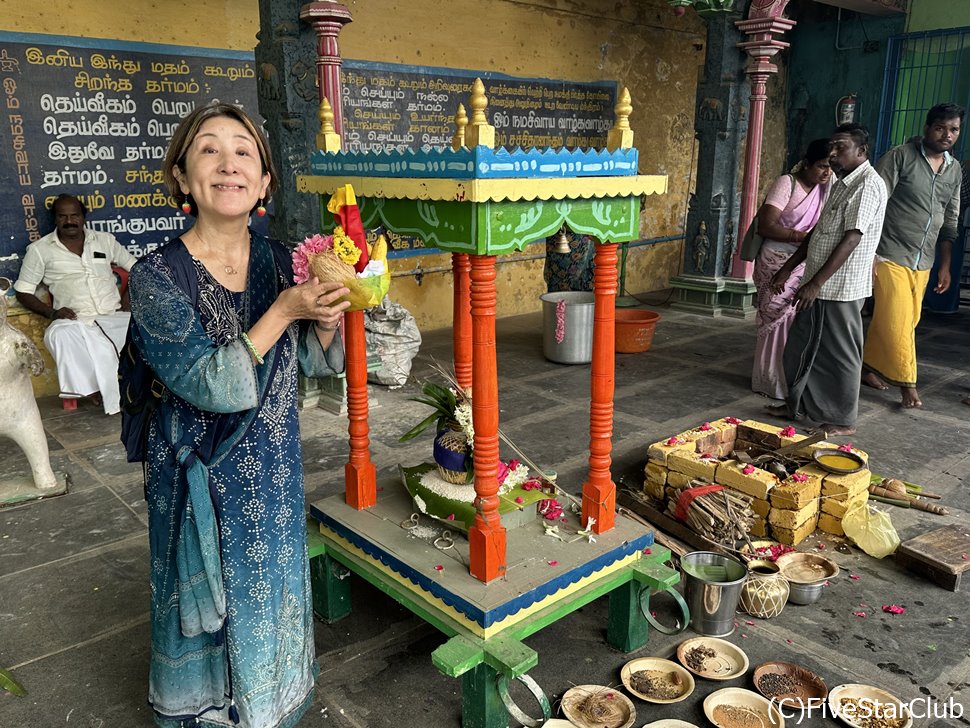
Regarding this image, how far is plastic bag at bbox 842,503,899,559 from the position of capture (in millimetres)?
3498

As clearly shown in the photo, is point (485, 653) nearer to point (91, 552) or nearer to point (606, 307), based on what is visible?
point (606, 307)

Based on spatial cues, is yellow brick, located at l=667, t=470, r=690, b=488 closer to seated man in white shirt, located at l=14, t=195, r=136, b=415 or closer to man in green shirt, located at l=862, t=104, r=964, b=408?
man in green shirt, located at l=862, t=104, r=964, b=408

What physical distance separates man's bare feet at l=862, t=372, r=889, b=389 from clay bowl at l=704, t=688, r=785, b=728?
420 centimetres

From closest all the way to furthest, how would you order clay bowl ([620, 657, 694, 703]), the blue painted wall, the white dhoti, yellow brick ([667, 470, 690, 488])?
1. clay bowl ([620, 657, 694, 703])
2. yellow brick ([667, 470, 690, 488])
3. the white dhoti
4. the blue painted wall

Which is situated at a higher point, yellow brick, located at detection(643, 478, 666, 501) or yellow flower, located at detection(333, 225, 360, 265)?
yellow flower, located at detection(333, 225, 360, 265)

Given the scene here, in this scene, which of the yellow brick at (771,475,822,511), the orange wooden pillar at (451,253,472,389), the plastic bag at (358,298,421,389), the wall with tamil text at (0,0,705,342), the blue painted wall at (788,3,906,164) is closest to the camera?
the orange wooden pillar at (451,253,472,389)

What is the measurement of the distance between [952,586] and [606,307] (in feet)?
6.65

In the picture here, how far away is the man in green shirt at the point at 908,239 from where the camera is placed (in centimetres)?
552

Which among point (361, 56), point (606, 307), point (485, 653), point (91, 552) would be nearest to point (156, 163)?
point (361, 56)

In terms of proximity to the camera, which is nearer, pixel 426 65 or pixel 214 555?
pixel 214 555

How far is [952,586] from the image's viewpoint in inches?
127

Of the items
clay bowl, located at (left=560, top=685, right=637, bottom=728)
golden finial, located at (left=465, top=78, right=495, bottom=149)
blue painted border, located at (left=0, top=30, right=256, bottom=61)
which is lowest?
clay bowl, located at (left=560, top=685, right=637, bottom=728)

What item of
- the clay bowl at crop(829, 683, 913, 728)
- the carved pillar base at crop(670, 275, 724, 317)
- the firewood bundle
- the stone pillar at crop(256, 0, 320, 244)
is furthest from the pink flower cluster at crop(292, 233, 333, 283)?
the carved pillar base at crop(670, 275, 724, 317)

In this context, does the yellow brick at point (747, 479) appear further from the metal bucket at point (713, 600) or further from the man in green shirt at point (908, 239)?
the man in green shirt at point (908, 239)
